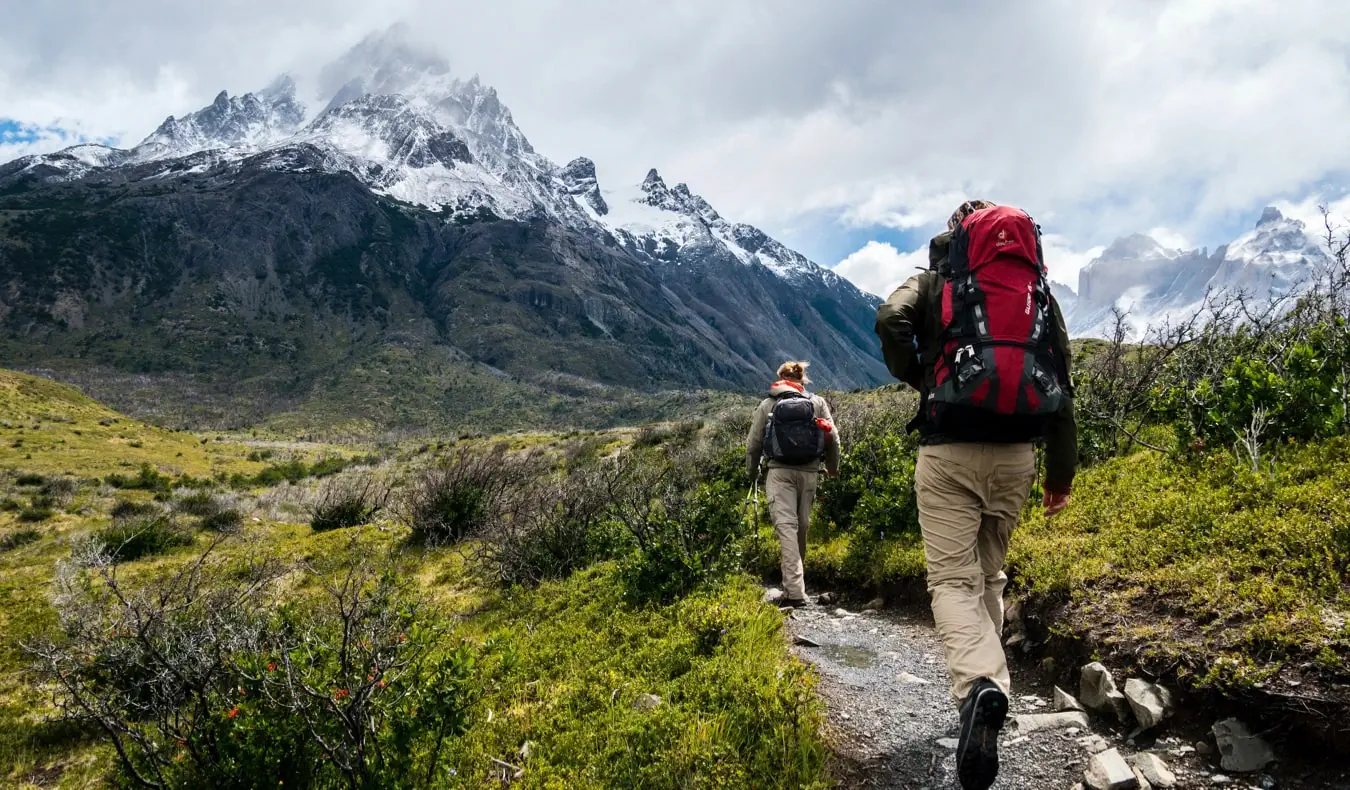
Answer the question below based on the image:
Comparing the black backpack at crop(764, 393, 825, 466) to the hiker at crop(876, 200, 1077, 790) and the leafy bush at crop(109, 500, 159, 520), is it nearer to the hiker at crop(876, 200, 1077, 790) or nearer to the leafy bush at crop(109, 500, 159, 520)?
the hiker at crop(876, 200, 1077, 790)

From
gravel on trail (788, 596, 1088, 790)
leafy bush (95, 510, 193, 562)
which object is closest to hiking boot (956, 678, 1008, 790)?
gravel on trail (788, 596, 1088, 790)

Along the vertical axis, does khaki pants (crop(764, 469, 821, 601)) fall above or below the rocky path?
above

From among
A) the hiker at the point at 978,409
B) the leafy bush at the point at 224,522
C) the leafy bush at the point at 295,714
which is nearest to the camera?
the hiker at the point at 978,409

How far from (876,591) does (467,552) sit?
733cm

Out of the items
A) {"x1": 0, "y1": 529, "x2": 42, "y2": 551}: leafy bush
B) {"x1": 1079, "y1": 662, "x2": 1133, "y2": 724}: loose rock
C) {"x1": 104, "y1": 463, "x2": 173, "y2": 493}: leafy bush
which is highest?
{"x1": 1079, "y1": 662, "x2": 1133, "y2": 724}: loose rock

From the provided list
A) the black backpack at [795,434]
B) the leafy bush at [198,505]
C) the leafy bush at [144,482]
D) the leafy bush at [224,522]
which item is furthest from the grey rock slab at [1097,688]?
the leafy bush at [144,482]

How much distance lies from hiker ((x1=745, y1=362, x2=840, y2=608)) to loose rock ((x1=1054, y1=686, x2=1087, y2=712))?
2828 millimetres

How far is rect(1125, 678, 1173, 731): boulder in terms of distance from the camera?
3.22 metres

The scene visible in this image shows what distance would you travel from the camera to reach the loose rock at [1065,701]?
11.9ft

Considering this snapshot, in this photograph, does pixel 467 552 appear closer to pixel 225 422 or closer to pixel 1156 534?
pixel 1156 534

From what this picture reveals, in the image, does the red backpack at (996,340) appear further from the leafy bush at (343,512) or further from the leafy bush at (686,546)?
the leafy bush at (343,512)

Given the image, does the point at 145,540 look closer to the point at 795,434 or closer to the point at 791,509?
the point at 791,509

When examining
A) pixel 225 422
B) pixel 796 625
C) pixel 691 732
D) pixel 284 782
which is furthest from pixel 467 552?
pixel 225 422

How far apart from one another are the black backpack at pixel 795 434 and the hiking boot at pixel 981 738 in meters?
3.59
